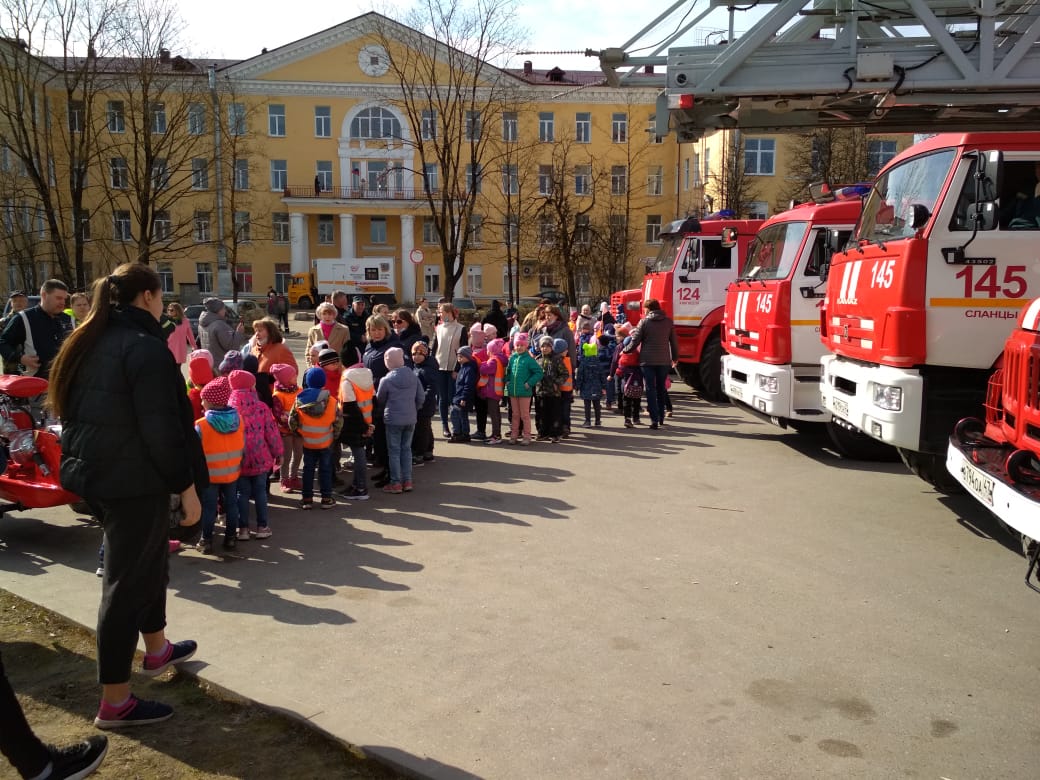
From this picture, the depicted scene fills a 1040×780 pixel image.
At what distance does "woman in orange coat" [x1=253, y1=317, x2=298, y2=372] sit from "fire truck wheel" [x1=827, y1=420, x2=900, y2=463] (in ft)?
19.8

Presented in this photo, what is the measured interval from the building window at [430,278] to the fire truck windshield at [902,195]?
1870 inches

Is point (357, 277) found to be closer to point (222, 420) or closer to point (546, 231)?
point (546, 231)

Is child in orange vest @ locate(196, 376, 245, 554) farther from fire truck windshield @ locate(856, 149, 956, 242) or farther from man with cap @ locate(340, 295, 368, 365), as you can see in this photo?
man with cap @ locate(340, 295, 368, 365)

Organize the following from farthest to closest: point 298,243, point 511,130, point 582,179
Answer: point 298,243 → point 582,179 → point 511,130

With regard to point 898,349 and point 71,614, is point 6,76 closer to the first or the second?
point 71,614

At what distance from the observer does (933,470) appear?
23.3 ft

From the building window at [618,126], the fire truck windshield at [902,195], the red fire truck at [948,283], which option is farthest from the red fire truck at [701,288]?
the building window at [618,126]

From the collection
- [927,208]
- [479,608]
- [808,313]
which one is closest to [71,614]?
[479,608]

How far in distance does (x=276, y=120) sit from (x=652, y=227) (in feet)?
81.2

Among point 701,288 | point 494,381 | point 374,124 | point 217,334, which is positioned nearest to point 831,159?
point 701,288

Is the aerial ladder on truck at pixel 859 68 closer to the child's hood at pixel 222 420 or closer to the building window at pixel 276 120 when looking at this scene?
the child's hood at pixel 222 420

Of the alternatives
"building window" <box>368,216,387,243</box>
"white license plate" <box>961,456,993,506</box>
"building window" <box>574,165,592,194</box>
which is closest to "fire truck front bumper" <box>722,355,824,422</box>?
"white license plate" <box>961,456,993,506</box>

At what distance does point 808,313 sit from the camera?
32.4 feet

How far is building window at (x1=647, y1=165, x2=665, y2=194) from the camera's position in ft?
173
